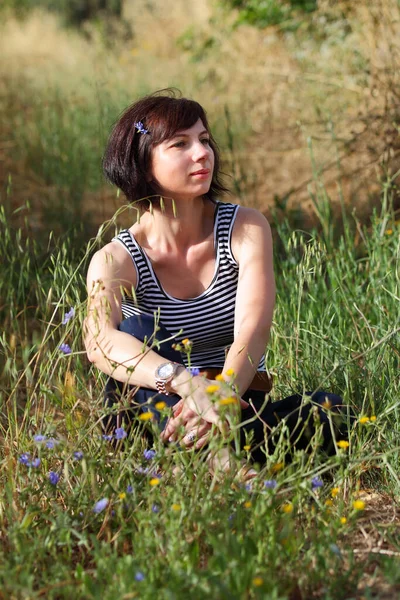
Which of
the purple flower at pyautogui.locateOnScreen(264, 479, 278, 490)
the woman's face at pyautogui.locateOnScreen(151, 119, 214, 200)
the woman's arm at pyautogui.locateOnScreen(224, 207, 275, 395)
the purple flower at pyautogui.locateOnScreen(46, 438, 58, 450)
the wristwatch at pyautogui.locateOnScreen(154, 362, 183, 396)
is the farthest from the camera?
the woman's face at pyautogui.locateOnScreen(151, 119, 214, 200)

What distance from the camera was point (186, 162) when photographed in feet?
8.58

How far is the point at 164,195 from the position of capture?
2729mm

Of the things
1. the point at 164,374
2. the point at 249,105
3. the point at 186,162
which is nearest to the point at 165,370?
the point at 164,374

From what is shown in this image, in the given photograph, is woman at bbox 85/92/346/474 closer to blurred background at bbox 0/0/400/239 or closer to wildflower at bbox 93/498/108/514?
wildflower at bbox 93/498/108/514

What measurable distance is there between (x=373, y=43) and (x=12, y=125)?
303 cm

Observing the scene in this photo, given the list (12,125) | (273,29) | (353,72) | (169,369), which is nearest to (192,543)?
(169,369)

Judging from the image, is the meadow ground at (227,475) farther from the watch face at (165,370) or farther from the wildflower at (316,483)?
the watch face at (165,370)

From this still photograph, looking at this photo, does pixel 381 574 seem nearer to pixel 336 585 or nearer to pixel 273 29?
pixel 336 585

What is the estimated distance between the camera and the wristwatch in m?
2.34

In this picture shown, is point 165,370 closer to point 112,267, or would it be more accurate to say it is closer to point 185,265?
point 112,267

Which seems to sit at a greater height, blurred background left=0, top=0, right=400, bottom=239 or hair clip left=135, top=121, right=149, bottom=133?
hair clip left=135, top=121, right=149, bottom=133

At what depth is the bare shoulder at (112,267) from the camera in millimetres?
2533

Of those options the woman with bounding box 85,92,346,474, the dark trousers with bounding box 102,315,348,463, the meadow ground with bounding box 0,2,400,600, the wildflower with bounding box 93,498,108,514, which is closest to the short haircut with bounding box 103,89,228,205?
the woman with bounding box 85,92,346,474

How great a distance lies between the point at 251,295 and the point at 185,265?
0.27 metres
